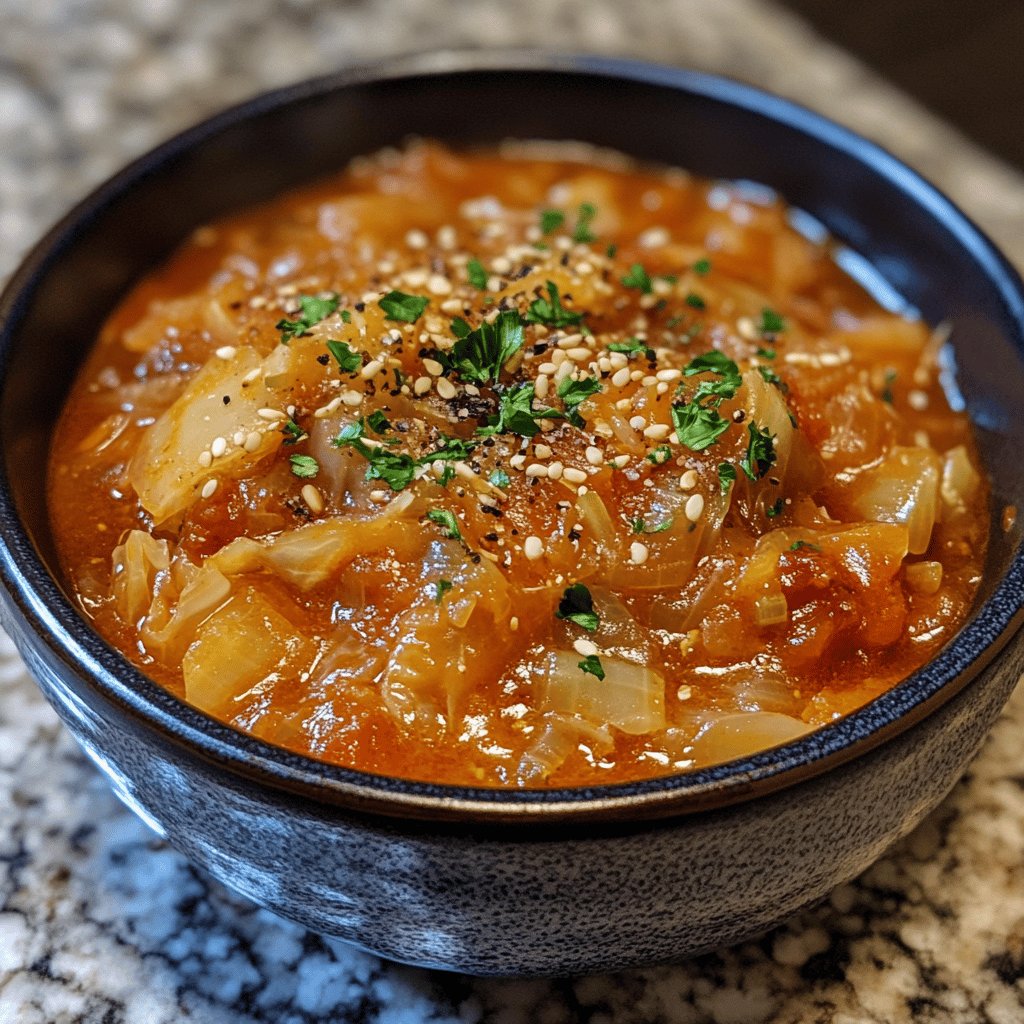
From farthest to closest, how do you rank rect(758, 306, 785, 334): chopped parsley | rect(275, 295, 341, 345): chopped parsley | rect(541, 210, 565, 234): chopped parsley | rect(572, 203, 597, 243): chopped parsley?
rect(541, 210, 565, 234): chopped parsley < rect(572, 203, 597, 243): chopped parsley < rect(758, 306, 785, 334): chopped parsley < rect(275, 295, 341, 345): chopped parsley

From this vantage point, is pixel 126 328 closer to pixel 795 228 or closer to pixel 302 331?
pixel 302 331

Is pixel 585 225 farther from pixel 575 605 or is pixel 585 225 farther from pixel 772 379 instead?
pixel 575 605

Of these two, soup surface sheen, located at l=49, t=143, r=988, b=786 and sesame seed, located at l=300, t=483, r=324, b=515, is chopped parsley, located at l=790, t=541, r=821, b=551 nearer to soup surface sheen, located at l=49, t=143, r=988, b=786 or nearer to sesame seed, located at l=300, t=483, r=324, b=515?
soup surface sheen, located at l=49, t=143, r=988, b=786

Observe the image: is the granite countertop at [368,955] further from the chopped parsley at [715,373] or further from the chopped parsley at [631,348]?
the chopped parsley at [631,348]

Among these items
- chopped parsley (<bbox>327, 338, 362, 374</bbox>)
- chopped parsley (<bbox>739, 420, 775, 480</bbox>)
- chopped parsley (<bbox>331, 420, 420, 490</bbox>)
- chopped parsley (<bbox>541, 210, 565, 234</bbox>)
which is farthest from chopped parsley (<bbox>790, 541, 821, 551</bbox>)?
chopped parsley (<bbox>541, 210, 565, 234</bbox>)

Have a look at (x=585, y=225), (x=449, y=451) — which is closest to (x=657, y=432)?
(x=449, y=451)

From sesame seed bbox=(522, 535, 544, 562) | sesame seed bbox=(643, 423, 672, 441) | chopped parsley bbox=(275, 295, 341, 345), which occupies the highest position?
sesame seed bbox=(643, 423, 672, 441)
